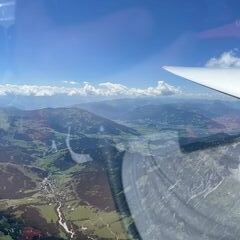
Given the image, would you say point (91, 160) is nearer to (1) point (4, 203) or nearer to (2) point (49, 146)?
(1) point (4, 203)

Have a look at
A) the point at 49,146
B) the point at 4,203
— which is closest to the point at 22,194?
the point at 4,203

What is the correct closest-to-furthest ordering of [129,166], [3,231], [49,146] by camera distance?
[129,166] → [3,231] → [49,146]

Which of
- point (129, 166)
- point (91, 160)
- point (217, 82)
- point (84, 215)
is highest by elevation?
point (217, 82)

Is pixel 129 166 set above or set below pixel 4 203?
above

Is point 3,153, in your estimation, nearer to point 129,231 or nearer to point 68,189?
point 68,189

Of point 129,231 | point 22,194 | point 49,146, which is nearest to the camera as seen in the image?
point 129,231

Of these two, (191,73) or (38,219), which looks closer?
(191,73)
